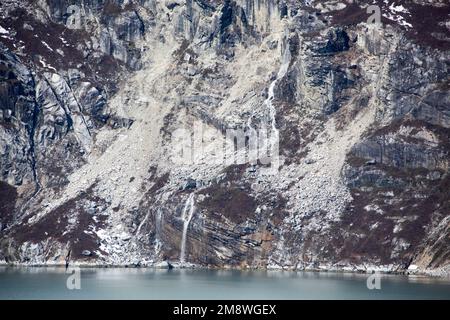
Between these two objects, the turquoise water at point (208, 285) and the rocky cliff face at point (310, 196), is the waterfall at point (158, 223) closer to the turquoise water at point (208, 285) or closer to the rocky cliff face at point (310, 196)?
the rocky cliff face at point (310, 196)

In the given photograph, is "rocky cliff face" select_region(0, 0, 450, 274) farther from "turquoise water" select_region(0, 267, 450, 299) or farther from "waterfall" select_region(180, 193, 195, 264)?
"turquoise water" select_region(0, 267, 450, 299)

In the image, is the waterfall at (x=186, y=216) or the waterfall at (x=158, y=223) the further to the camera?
the waterfall at (x=158, y=223)

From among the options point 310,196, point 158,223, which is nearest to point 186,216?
point 158,223

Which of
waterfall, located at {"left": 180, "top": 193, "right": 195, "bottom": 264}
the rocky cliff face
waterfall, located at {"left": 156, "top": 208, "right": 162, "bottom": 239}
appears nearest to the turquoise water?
waterfall, located at {"left": 180, "top": 193, "right": 195, "bottom": 264}

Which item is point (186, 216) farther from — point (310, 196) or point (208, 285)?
point (208, 285)

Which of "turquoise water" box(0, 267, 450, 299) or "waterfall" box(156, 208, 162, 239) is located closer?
"turquoise water" box(0, 267, 450, 299)

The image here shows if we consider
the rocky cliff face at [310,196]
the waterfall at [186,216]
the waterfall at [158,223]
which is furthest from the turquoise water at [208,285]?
the waterfall at [158,223]

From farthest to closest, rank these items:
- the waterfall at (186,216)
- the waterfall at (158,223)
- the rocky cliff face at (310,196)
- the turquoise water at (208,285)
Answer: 1. the waterfall at (158,223)
2. the waterfall at (186,216)
3. the rocky cliff face at (310,196)
4. the turquoise water at (208,285)

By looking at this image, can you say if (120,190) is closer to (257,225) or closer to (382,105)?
(257,225)

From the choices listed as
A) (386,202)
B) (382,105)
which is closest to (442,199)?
(386,202)
